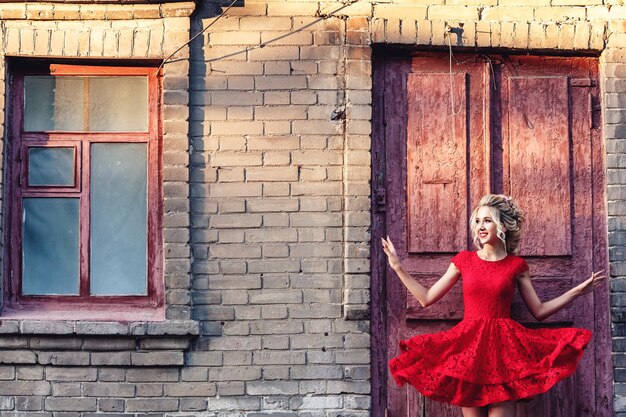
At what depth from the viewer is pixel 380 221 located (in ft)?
22.2

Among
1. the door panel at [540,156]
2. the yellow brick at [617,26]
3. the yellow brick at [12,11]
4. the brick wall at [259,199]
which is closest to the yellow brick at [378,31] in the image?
the brick wall at [259,199]

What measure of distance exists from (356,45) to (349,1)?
287 mm

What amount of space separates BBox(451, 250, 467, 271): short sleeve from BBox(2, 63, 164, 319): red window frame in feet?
5.76

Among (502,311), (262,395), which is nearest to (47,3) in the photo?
(262,395)

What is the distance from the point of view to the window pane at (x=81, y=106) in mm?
6820

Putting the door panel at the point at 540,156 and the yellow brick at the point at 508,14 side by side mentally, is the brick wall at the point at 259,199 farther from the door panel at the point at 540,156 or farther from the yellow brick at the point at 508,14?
the door panel at the point at 540,156

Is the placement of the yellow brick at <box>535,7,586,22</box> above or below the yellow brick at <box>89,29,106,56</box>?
above

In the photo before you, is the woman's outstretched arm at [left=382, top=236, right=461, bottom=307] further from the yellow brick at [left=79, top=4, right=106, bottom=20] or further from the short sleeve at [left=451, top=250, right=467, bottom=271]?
the yellow brick at [left=79, top=4, right=106, bottom=20]

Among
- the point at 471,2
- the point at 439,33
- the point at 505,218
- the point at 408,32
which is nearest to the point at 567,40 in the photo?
the point at 471,2

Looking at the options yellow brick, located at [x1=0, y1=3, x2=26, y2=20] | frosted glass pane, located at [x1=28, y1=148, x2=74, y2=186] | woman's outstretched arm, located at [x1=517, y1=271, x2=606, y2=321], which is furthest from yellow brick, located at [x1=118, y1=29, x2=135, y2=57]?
woman's outstretched arm, located at [x1=517, y1=271, x2=606, y2=321]

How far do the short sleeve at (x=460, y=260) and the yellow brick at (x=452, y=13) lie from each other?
4.83 ft

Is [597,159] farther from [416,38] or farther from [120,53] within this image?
[120,53]

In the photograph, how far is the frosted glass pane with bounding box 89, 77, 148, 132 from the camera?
269 inches

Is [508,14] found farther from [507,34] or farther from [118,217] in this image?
[118,217]
